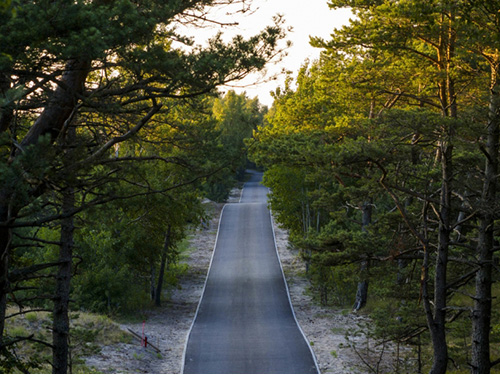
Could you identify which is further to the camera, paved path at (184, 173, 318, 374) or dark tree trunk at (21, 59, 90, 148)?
paved path at (184, 173, 318, 374)

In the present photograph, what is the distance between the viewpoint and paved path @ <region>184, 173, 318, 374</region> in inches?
790

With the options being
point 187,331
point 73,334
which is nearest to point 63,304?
point 73,334

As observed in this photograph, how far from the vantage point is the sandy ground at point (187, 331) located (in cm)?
1866

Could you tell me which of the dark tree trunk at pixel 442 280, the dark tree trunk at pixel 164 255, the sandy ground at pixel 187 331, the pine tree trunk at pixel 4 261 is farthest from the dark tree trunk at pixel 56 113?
the dark tree trunk at pixel 164 255

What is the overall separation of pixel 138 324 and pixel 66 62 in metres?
18.2

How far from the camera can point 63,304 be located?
→ 1180cm

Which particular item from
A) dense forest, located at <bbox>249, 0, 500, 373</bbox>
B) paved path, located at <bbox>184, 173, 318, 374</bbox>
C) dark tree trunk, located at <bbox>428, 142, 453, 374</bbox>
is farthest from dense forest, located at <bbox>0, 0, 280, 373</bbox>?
paved path, located at <bbox>184, 173, 318, 374</bbox>

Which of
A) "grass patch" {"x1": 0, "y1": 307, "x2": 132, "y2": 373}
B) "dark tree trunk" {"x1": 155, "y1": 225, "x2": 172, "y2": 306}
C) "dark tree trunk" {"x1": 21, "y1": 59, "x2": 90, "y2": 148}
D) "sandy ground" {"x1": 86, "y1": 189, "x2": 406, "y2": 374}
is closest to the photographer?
"dark tree trunk" {"x1": 21, "y1": 59, "x2": 90, "y2": 148}

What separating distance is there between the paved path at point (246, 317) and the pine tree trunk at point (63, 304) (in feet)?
26.9

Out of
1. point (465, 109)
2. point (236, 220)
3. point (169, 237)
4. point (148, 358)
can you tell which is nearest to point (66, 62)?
point (465, 109)

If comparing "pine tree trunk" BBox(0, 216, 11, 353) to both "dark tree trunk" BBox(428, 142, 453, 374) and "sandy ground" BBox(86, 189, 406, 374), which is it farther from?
"sandy ground" BBox(86, 189, 406, 374)

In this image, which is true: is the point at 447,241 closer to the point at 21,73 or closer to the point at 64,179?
the point at 64,179

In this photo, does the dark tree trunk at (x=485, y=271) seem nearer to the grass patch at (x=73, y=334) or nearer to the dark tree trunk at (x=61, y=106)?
the dark tree trunk at (x=61, y=106)

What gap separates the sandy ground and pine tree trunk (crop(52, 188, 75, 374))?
18.3 feet
